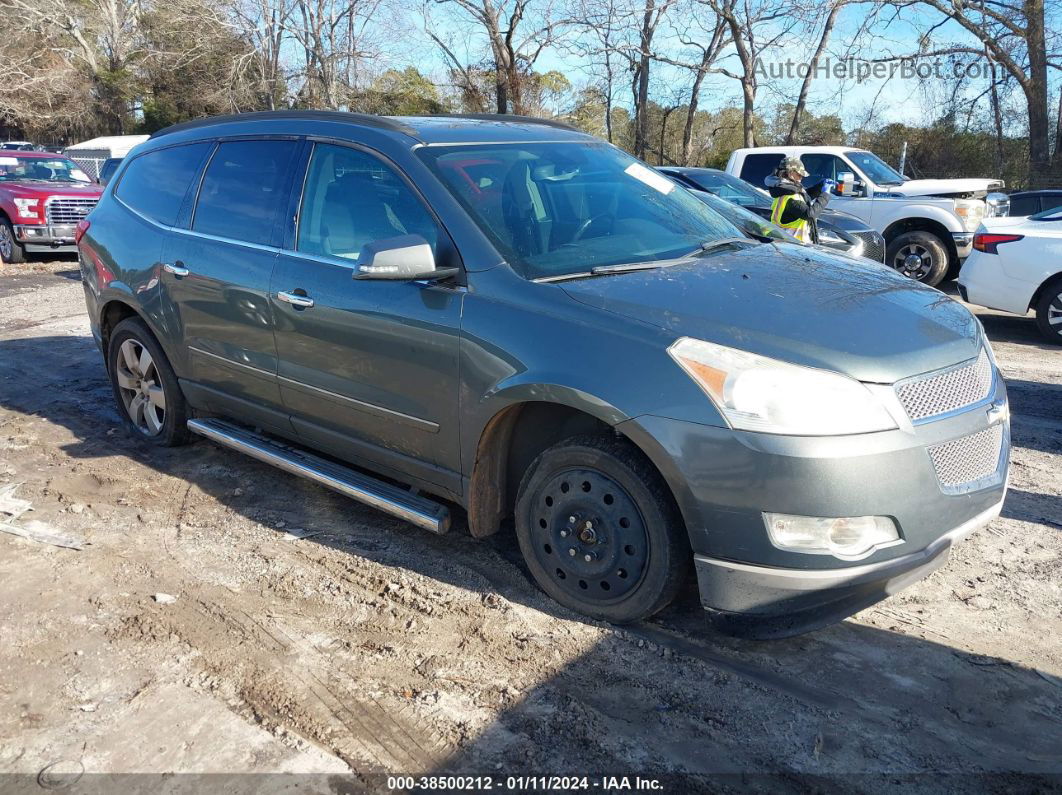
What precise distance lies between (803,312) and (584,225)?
111 centimetres

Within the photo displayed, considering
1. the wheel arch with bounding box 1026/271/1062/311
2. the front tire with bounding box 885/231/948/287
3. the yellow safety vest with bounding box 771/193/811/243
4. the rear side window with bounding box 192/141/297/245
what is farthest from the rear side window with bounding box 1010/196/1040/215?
the rear side window with bounding box 192/141/297/245

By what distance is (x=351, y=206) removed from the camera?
4090 mm

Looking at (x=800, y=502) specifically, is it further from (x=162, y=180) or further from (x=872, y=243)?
(x=872, y=243)

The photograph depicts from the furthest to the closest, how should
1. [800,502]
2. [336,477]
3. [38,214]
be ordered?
[38,214]
[336,477]
[800,502]

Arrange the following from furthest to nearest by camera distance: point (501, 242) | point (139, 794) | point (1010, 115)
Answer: point (1010, 115) → point (501, 242) → point (139, 794)

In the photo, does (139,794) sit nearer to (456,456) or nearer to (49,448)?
(456,456)

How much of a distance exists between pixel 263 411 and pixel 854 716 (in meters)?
3.11

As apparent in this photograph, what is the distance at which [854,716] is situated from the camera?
2900mm

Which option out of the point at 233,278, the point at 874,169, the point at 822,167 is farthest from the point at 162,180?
the point at 874,169

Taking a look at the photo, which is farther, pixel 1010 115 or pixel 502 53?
pixel 502 53

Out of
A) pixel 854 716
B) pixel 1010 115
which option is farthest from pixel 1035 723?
pixel 1010 115

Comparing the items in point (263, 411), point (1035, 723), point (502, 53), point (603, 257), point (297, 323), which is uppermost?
point (502, 53)

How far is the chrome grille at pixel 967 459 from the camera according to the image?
3000mm

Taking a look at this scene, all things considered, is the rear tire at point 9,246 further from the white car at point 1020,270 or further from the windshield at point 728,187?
the white car at point 1020,270
